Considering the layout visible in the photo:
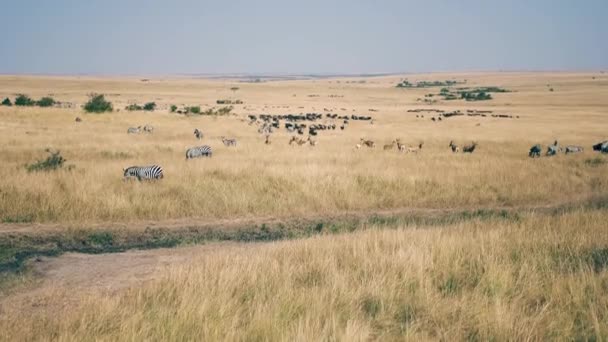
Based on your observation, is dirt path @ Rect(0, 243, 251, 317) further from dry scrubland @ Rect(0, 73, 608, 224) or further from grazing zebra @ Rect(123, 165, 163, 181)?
grazing zebra @ Rect(123, 165, 163, 181)

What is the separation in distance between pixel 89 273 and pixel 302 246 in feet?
11.7

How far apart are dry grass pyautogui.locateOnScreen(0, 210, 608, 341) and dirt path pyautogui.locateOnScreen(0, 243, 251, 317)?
25 centimetres

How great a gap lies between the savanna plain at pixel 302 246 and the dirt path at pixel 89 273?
0.05 m

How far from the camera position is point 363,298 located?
612cm

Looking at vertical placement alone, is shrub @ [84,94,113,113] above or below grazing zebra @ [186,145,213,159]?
above

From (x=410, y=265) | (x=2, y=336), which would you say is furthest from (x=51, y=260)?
(x=410, y=265)

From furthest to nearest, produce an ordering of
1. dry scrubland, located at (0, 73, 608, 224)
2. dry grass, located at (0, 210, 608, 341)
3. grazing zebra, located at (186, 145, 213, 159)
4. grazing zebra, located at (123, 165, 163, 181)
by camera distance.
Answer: grazing zebra, located at (186, 145, 213, 159), grazing zebra, located at (123, 165, 163, 181), dry scrubland, located at (0, 73, 608, 224), dry grass, located at (0, 210, 608, 341)

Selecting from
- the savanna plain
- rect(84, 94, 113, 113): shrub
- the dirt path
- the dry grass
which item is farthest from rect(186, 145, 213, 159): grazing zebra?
rect(84, 94, 113, 113): shrub

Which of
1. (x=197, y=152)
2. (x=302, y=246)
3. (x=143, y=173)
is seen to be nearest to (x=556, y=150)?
(x=197, y=152)

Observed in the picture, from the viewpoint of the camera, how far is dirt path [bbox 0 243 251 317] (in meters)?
6.71

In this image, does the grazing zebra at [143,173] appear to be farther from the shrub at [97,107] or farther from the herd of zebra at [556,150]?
the shrub at [97,107]

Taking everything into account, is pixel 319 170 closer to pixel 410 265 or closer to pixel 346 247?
pixel 346 247

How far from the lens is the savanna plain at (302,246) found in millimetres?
5344

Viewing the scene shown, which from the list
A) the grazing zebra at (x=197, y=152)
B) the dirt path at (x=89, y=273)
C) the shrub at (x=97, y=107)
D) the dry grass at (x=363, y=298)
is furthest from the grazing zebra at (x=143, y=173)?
the shrub at (x=97, y=107)
